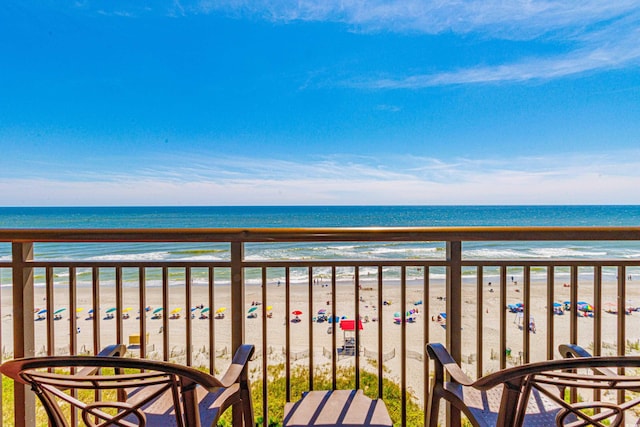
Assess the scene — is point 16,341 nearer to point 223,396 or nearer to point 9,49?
point 223,396

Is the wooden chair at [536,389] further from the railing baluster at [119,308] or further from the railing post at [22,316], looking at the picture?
the railing post at [22,316]

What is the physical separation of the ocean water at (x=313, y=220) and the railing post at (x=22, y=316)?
12.1 metres

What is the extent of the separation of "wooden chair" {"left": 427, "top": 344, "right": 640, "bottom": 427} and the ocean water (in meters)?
12.5

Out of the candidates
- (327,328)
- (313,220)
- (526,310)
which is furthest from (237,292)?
(313,220)

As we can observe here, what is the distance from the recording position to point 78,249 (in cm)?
1484

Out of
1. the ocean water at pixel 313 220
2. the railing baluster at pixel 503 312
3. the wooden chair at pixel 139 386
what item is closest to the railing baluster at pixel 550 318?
the railing baluster at pixel 503 312

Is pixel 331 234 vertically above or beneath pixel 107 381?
above

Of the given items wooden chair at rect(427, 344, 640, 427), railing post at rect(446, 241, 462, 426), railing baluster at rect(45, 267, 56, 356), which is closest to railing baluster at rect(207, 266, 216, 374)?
railing baluster at rect(45, 267, 56, 356)

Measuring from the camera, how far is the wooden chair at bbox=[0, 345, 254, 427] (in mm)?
812

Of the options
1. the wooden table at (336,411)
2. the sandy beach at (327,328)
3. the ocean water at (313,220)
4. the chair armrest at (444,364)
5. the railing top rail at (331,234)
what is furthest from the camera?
the ocean water at (313,220)

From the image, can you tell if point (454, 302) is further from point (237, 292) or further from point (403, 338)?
point (237, 292)

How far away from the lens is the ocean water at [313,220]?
14273 millimetres

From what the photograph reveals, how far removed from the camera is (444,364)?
1.22 metres

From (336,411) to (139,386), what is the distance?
2.61 ft
